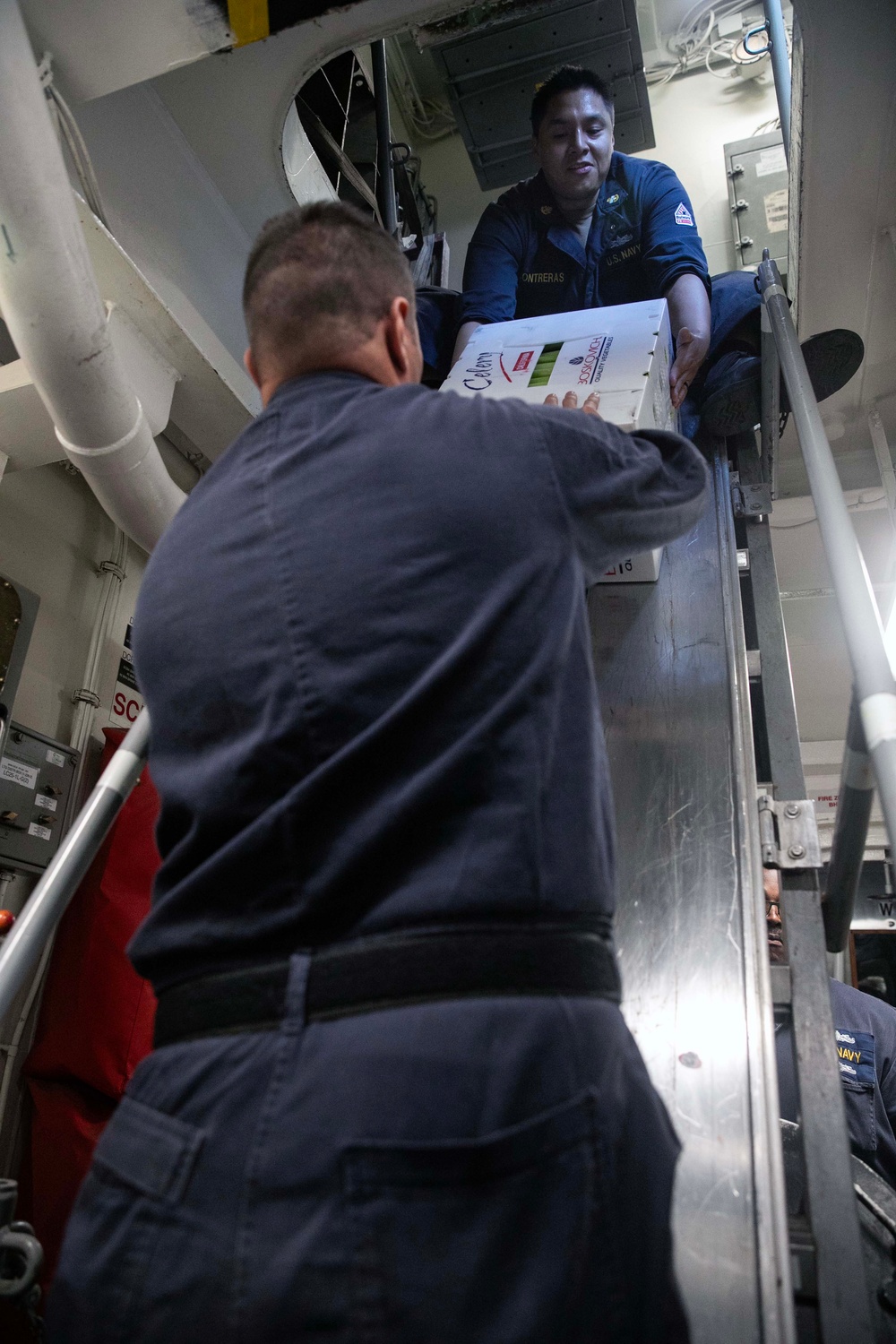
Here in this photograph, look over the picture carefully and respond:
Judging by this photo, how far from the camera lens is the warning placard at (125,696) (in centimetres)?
326

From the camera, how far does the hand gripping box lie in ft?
6.70

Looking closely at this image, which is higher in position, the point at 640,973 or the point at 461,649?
the point at 461,649

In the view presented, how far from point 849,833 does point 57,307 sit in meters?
1.86

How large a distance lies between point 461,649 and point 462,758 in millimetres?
113

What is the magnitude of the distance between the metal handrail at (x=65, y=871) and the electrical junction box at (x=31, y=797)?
3.47 ft

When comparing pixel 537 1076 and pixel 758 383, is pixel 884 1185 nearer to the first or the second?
pixel 537 1076

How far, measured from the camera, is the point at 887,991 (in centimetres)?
721

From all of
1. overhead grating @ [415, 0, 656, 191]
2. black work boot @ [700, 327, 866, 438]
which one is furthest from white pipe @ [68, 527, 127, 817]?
overhead grating @ [415, 0, 656, 191]

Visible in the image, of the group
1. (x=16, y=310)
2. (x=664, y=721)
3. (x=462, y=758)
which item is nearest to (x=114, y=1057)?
(x=664, y=721)

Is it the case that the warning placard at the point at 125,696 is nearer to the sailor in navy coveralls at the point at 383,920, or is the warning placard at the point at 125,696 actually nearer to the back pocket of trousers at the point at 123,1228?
the sailor in navy coveralls at the point at 383,920

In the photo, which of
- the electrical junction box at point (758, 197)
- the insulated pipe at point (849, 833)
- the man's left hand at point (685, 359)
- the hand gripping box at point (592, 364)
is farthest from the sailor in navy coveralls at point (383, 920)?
the electrical junction box at point (758, 197)

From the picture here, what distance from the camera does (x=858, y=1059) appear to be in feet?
8.41

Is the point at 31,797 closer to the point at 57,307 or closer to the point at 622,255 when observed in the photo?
the point at 57,307

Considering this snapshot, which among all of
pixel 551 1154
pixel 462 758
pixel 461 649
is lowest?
pixel 551 1154
